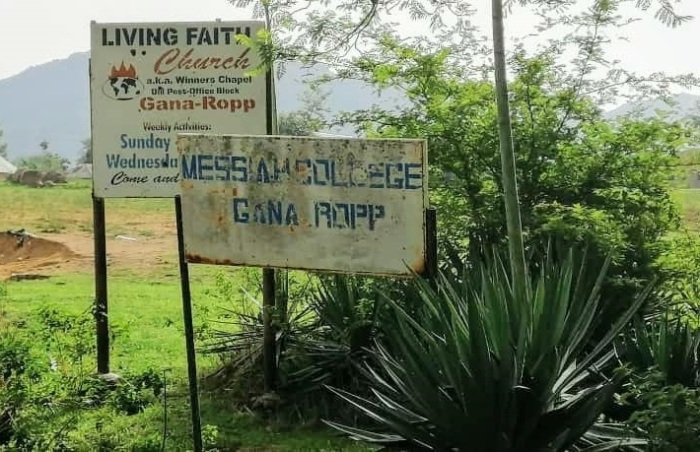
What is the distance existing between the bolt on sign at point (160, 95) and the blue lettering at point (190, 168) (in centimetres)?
86

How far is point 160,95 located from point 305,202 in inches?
65.6

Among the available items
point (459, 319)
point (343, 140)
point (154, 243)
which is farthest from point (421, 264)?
point (154, 243)

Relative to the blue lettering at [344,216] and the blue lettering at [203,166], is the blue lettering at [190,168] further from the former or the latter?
the blue lettering at [344,216]

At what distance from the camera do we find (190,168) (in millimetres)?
4391

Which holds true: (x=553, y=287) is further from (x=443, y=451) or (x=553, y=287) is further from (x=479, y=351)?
(x=443, y=451)

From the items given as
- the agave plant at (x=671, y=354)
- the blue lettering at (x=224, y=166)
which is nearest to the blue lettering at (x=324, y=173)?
the blue lettering at (x=224, y=166)

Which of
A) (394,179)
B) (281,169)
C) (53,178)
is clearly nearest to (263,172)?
(281,169)

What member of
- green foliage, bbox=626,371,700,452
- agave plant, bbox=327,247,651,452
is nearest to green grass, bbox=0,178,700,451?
agave plant, bbox=327,247,651,452

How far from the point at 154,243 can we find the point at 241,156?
41.0 feet

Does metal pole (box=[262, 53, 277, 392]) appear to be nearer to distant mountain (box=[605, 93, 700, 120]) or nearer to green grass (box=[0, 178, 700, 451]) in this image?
green grass (box=[0, 178, 700, 451])

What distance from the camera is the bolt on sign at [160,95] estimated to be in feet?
17.2

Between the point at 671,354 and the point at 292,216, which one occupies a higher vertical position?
the point at 292,216

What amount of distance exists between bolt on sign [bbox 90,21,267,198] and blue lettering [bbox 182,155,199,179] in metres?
0.86

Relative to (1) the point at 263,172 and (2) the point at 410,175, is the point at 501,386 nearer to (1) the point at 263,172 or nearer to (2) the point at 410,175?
(2) the point at 410,175
